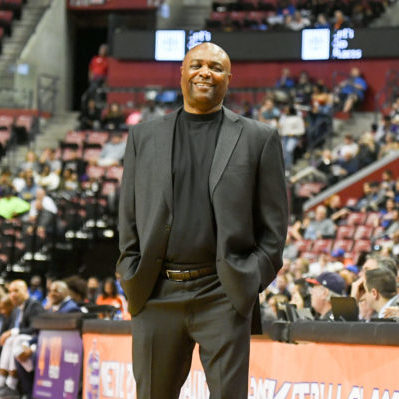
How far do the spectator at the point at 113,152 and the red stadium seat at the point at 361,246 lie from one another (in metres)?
6.89

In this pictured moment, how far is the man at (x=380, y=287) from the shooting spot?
25.2 feet

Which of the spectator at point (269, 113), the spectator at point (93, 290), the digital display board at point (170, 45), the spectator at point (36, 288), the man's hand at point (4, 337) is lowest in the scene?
the spectator at point (36, 288)

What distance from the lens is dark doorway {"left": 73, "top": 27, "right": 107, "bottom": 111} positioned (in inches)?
1216

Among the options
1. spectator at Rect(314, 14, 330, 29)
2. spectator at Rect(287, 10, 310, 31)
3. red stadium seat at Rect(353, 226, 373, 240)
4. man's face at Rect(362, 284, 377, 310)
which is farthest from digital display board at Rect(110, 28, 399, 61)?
man's face at Rect(362, 284, 377, 310)

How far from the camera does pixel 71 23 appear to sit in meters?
30.0

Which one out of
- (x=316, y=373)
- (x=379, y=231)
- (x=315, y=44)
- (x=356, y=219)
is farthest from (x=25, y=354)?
(x=315, y=44)

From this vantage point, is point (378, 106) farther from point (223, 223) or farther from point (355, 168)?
point (223, 223)

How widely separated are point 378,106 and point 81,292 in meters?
13.8

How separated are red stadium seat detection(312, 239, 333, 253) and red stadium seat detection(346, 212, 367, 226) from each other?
0.71 m

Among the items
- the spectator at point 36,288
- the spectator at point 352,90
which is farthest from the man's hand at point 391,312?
the spectator at point 352,90

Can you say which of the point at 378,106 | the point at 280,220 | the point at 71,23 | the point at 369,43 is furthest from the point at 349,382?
the point at 71,23

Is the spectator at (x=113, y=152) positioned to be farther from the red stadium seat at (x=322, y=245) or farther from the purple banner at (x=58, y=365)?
the purple banner at (x=58, y=365)

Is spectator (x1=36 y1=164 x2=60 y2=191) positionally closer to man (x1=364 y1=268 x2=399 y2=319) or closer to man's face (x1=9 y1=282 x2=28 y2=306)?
man's face (x1=9 y1=282 x2=28 y2=306)

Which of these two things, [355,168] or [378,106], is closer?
[355,168]
